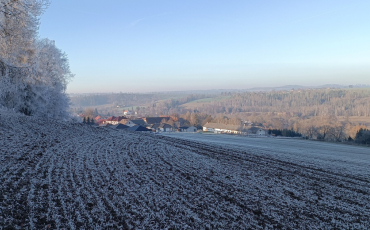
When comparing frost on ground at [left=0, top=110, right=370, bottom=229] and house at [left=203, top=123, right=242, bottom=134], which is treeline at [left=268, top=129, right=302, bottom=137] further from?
frost on ground at [left=0, top=110, right=370, bottom=229]

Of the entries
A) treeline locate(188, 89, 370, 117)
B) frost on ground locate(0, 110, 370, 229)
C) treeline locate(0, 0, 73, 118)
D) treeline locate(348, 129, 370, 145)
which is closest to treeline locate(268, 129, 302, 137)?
treeline locate(348, 129, 370, 145)

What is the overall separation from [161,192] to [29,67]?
1558cm

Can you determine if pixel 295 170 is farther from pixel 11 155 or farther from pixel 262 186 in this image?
pixel 11 155

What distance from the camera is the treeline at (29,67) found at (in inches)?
639

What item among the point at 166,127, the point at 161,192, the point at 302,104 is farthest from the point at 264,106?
the point at 161,192

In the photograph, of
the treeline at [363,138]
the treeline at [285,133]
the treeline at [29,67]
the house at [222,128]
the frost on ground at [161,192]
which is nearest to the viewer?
the frost on ground at [161,192]

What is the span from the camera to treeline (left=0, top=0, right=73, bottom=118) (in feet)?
53.2

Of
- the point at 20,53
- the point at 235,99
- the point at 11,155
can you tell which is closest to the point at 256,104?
the point at 235,99

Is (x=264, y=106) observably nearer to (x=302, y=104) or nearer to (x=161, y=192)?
(x=302, y=104)

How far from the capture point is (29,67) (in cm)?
1875

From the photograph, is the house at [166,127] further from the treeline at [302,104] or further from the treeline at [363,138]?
the treeline at [302,104]

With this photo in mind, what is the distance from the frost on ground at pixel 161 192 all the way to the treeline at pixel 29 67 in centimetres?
711

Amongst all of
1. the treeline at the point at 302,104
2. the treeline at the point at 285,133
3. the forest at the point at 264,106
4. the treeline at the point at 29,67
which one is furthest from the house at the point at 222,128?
the treeline at the point at 302,104

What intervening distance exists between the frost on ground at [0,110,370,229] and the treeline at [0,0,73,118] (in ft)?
23.3
